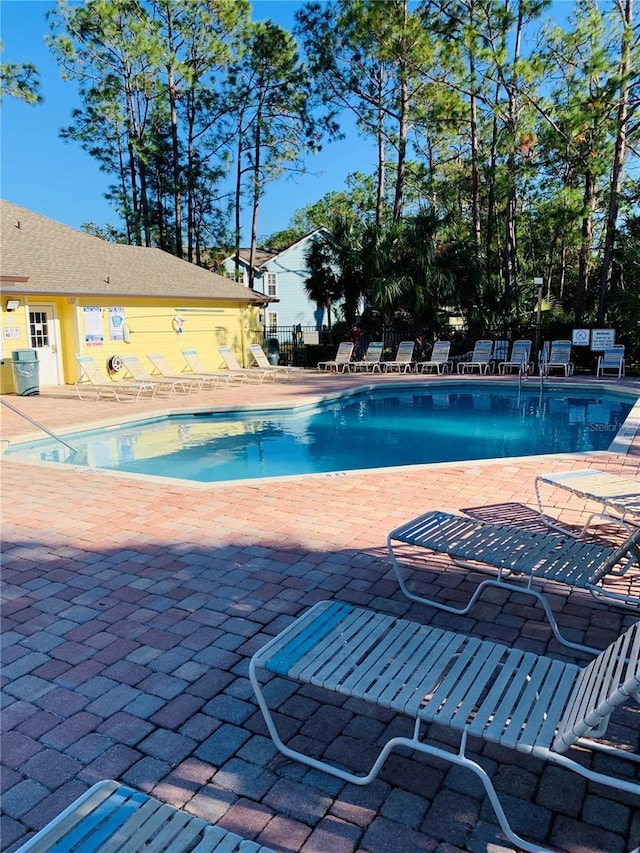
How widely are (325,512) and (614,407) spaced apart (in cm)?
1033

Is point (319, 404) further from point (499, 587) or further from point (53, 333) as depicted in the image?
point (499, 587)

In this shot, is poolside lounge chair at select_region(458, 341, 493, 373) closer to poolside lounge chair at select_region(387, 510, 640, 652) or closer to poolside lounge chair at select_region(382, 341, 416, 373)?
poolside lounge chair at select_region(382, 341, 416, 373)

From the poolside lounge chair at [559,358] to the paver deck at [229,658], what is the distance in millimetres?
12506

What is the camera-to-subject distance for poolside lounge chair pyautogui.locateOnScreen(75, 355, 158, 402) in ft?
46.2

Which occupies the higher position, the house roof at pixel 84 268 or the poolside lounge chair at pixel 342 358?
the house roof at pixel 84 268

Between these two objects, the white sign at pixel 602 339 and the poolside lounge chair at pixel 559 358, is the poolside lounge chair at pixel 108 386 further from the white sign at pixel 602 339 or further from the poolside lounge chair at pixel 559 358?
A: the white sign at pixel 602 339

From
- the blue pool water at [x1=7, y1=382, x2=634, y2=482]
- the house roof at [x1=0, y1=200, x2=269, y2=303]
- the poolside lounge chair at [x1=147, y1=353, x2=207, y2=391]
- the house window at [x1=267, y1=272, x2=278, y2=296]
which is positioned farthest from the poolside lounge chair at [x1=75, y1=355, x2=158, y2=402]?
the house window at [x1=267, y1=272, x2=278, y2=296]

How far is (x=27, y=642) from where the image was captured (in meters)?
3.37

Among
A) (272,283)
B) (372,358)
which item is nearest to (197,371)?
(372,358)

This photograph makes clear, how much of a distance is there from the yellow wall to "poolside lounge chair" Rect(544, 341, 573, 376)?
32.3ft

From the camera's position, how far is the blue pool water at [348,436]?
9250 mm

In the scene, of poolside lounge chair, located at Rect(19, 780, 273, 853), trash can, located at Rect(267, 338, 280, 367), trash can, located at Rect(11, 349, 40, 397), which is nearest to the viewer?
poolside lounge chair, located at Rect(19, 780, 273, 853)

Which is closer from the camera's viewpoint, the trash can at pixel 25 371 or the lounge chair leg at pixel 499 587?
the lounge chair leg at pixel 499 587

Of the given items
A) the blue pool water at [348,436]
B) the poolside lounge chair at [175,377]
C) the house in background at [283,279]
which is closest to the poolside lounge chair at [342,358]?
the blue pool water at [348,436]
